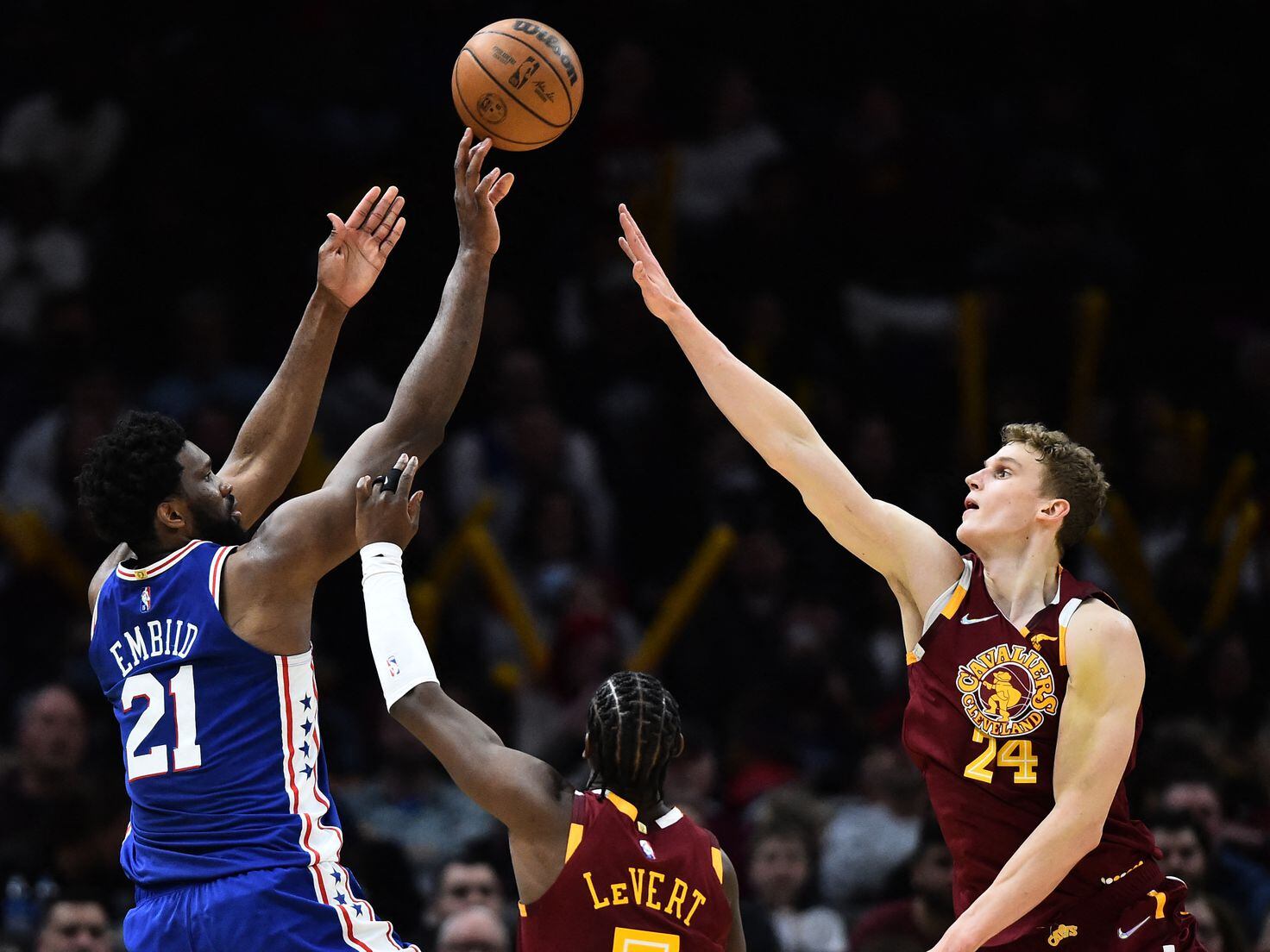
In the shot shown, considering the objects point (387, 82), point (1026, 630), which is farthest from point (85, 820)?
point (387, 82)

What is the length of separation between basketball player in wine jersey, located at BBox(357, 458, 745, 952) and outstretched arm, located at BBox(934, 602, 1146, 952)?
692 millimetres

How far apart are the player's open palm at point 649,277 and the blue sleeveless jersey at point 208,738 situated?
Answer: 1.48 m

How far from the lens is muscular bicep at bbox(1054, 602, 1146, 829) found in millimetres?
4762

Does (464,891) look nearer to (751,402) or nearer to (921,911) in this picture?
(921,911)

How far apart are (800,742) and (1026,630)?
4889 mm

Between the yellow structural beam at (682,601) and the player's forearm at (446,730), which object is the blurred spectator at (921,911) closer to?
the yellow structural beam at (682,601)

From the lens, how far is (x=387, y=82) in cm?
1257

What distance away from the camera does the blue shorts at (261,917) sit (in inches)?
178

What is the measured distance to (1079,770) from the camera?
478 centimetres

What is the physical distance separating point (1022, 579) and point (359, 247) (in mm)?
2203

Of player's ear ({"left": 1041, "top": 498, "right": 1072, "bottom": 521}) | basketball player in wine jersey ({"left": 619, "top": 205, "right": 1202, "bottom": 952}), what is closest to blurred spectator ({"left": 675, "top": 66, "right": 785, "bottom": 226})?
basketball player in wine jersey ({"left": 619, "top": 205, "right": 1202, "bottom": 952})

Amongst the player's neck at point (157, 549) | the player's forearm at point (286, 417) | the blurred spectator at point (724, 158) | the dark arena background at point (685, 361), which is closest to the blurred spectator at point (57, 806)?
the dark arena background at point (685, 361)

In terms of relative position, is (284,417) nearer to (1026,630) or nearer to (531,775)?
(531,775)

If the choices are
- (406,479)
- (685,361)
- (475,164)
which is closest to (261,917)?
(406,479)
